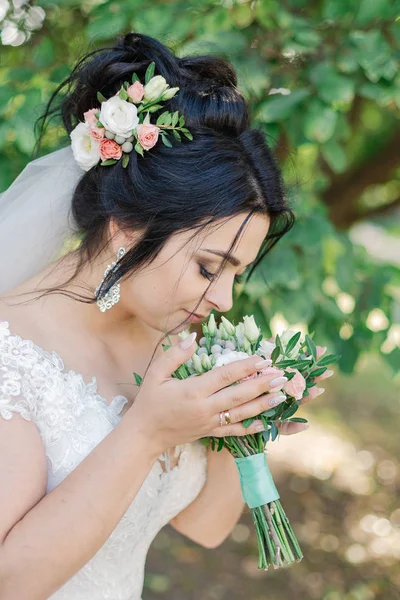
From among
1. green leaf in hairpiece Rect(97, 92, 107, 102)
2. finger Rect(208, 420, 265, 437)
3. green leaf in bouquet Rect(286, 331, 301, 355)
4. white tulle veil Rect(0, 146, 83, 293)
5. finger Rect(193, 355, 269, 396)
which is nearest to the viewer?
finger Rect(193, 355, 269, 396)

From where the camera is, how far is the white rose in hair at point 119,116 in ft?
6.44

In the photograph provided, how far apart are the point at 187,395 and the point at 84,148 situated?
837mm

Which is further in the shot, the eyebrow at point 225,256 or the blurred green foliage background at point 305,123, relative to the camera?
the blurred green foliage background at point 305,123

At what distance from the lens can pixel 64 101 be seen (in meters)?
2.26

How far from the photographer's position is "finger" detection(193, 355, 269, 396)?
1.65 metres

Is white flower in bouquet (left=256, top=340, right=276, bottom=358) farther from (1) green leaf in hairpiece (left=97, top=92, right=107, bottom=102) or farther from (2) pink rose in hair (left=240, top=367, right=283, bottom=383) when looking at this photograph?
(1) green leaf in hairpiece (left=97, top=92, right=107, bottom=102)

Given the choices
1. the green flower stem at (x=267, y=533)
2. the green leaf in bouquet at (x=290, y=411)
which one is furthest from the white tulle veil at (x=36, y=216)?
the green flower stem at (x=267, y=533)

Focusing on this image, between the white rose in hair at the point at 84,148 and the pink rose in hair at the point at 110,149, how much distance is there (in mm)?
52

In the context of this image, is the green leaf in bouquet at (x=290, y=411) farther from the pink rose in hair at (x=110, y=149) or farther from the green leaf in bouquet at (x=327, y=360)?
the pink rose in hair at (x=110, y=149)

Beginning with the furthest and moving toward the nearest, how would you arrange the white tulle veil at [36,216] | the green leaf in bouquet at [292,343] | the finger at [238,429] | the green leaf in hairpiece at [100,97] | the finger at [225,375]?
1. the white tulle veil at [36,216]
2. the green leaf in hairpiece at [100,97]
3. the green leaf in bouquet at [292,343]
4. the finger at [238,429]
5. the finger at [225,375]

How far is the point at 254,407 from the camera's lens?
5.71 feet

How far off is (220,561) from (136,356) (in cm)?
300

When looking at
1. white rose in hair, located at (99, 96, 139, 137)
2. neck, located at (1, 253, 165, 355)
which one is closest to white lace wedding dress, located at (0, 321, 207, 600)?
neck, located at (1, 253, 165, 355)

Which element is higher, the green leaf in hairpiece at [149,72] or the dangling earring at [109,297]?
the green leaf in hairpiece at [149,72]
